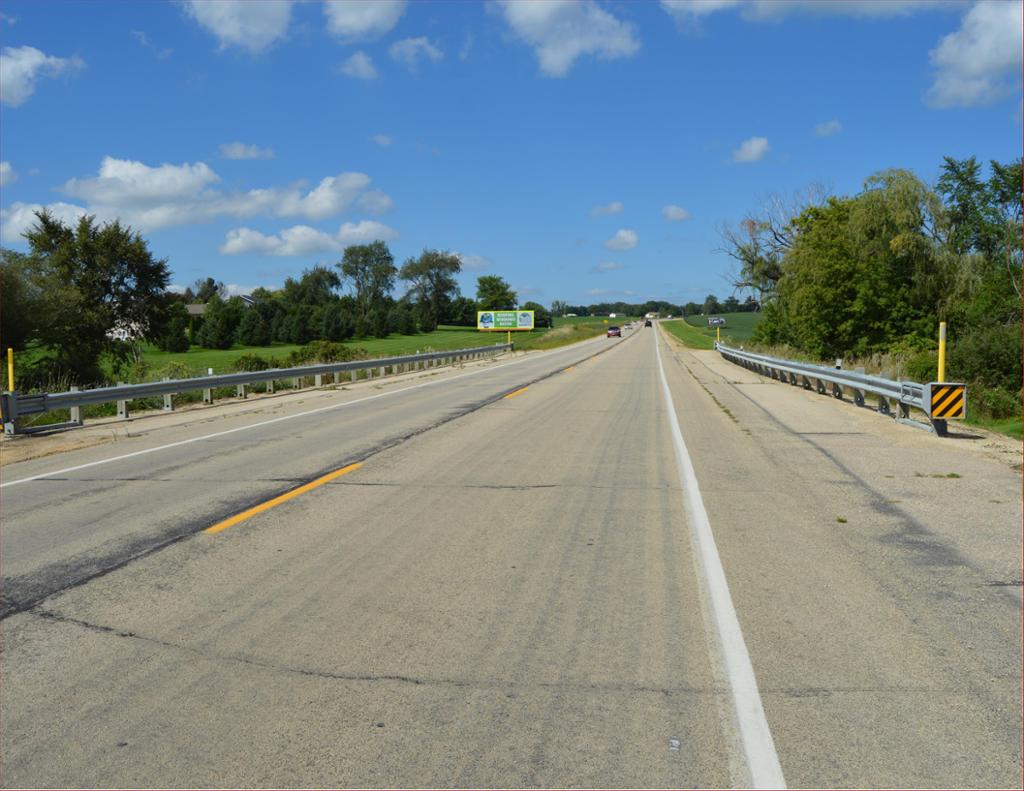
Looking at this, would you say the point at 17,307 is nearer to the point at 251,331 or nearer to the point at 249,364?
the point at 249,364

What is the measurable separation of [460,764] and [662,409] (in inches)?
659

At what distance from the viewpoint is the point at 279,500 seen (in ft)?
29.6

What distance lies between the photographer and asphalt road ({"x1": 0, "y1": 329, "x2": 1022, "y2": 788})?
3.67 metres

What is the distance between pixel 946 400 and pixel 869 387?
13.8ft

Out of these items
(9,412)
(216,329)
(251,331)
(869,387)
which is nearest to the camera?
(9,412)

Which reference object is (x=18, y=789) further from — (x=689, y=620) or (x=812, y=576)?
(x=812, y=576)

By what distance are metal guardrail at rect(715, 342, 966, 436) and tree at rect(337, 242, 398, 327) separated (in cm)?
12746

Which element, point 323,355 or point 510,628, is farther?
point 323,355

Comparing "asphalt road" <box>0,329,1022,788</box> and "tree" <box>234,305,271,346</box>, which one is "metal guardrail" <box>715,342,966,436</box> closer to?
"asphalt road" <box>0,329,1022,788</box>

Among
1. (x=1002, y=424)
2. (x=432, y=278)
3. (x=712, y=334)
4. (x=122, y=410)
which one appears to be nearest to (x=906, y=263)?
(x=1002, y=424)

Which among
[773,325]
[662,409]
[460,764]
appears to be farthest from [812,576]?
[773,325]

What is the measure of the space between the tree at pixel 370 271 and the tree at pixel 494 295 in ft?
55.7

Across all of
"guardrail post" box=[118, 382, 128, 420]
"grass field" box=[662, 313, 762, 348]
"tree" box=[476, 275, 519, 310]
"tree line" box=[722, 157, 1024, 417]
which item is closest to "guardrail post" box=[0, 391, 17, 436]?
"guardrail post" box=[118, 382, 128, 420]

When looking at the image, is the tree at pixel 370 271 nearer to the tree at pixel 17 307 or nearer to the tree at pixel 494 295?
the tree at pixel 494 295
